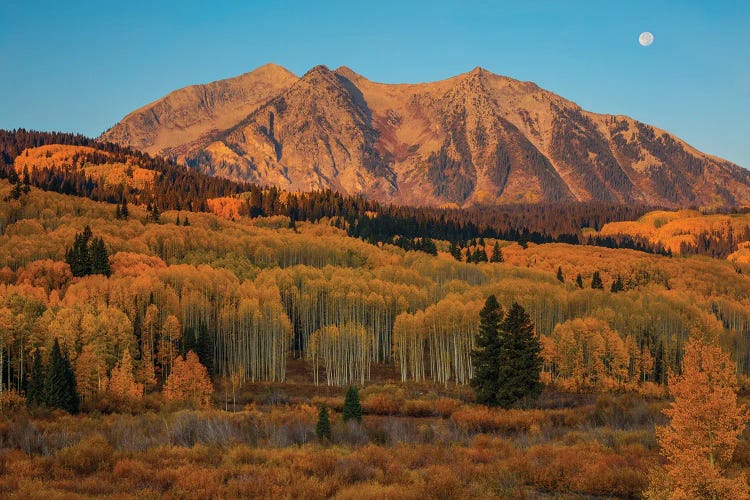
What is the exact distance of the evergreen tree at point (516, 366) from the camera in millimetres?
62000

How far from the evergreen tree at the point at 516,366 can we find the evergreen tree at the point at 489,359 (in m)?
0.72

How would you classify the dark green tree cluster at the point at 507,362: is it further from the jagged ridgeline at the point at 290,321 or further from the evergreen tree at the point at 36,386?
the evergreen tree at the point at 36,386

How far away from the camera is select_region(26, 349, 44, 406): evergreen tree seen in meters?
64.1

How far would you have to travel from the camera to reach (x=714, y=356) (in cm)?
2350

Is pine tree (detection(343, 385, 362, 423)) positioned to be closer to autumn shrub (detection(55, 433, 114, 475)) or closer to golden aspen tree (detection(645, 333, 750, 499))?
autumn shrub (detection(55, 433, 114, 475))

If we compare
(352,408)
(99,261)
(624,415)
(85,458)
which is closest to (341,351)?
(352,408)

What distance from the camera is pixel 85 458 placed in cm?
3106

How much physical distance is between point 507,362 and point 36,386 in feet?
165

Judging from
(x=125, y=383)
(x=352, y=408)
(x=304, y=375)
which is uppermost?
(x=352, y=408)

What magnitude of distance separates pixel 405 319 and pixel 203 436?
7167cm

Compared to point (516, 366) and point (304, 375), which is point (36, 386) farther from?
point (516, 366)

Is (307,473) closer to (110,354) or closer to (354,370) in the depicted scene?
(110,354)

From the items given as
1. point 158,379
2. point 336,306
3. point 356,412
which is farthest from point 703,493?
point 336,306

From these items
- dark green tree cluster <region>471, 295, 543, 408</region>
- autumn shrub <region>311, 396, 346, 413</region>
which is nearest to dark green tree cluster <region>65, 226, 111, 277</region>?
autumn shrub <region>311, 396, 346, 413</region>
